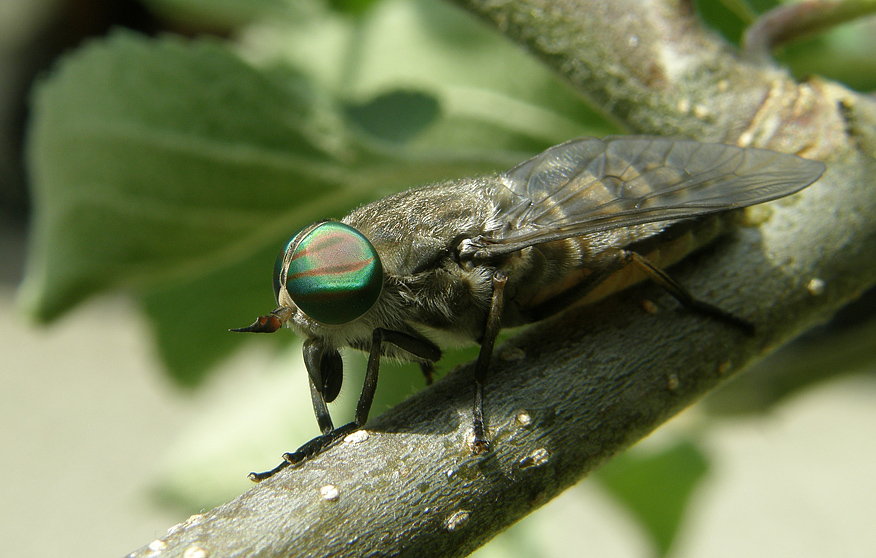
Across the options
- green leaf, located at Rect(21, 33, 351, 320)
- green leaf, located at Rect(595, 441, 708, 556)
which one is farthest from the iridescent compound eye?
green leaf, located at Rect(595, 441, 708, 556)

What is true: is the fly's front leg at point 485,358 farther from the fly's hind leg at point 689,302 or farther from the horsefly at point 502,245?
the fly's hind leg at point 689,302

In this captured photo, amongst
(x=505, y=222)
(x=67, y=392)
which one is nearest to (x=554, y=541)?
(x=505, y=222)

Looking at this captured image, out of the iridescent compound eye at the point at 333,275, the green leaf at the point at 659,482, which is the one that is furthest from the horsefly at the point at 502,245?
the green leaf at the point at 659,482

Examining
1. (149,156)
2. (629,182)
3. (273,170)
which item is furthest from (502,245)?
(149,156)

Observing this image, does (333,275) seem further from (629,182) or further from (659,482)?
(659,482)

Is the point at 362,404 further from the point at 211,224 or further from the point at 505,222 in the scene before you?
the point at 211,224

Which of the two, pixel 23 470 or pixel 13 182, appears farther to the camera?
pixel 13 182

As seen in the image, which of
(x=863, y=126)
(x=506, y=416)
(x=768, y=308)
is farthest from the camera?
(x=863, y=126)
